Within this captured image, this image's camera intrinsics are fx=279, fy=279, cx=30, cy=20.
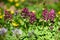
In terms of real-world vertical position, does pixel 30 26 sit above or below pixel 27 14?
below

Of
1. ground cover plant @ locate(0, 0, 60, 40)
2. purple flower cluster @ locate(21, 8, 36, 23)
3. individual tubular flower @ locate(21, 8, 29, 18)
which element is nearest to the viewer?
ground cover plant @ locate(0, 0, 60, 40)

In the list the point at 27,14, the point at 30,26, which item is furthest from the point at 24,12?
the point at 30,26

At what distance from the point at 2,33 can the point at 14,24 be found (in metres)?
0.86

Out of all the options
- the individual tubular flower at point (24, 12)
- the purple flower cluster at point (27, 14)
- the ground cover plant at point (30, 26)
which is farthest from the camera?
the individual tubular flower at point (24, 12)

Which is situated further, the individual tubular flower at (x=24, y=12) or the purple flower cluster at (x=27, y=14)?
the individual tubular flower at (x=24, y=12)

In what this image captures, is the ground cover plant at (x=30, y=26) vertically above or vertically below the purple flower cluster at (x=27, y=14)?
below

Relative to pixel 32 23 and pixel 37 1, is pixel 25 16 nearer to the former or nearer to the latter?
pixel 32 23

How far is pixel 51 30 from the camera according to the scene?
15.1 feet

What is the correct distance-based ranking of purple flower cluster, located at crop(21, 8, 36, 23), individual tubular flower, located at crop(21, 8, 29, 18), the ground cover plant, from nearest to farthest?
the ground cover plant → purple flower cluster, located at crop(21, 8, 36, 23) → individual tubular flower, located at crop(21, 8, 29, 18)

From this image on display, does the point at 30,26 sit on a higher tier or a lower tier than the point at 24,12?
lower

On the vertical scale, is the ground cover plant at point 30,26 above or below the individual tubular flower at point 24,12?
below

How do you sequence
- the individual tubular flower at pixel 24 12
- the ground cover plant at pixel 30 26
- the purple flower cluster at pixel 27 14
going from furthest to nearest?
the individual tubular flower at pixel 24 12
the purple flower cluster at pixel 27 14
the ground cover plant at pixel 30 26

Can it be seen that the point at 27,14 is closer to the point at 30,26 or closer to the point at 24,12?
the point at 24,12

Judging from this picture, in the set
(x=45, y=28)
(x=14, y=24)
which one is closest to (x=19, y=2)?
(x=14, y=24)
